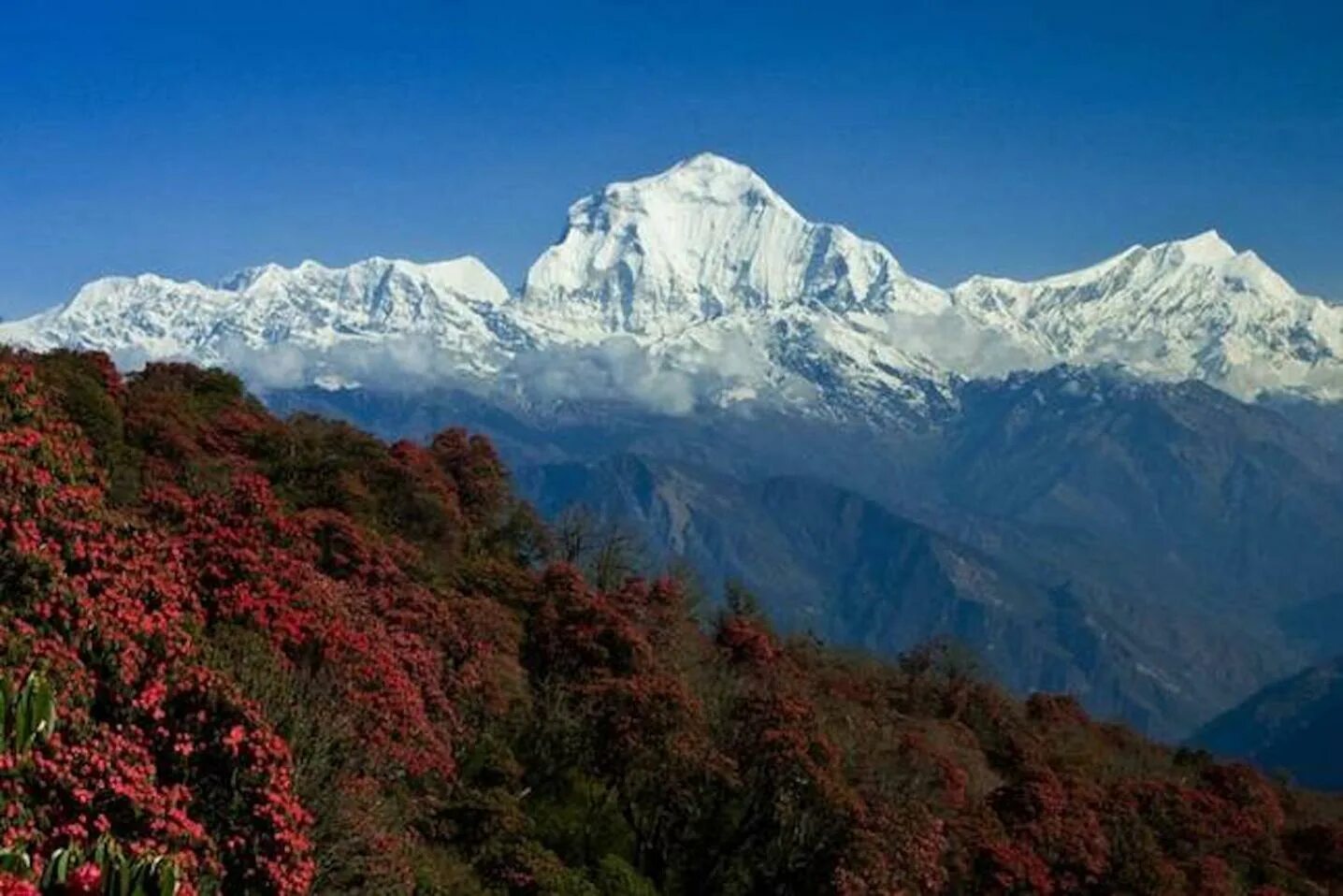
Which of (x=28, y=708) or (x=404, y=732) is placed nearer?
(x=28, y=708)

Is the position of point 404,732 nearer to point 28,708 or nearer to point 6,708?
point 6,708

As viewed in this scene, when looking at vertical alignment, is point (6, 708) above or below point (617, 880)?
above

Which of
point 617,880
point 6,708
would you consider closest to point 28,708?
point 6,708

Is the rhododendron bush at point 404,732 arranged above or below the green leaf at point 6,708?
below

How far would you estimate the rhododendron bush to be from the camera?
753 inches

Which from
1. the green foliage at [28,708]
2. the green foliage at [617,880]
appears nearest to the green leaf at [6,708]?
the green foliage at [28,708]

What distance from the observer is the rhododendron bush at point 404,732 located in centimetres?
1912

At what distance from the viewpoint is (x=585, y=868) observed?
105ft

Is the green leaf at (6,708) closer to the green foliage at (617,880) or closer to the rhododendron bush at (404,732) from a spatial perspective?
the rhododendron bush at (404,732)

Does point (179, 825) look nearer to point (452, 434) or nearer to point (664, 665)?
point (664, 665)

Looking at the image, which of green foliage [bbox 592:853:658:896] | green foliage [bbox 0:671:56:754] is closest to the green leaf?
green foliage [bbox 0:671:56:754]

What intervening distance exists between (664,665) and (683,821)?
389 inches

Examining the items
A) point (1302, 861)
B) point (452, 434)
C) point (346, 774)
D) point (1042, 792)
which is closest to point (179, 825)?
point (346, 774)

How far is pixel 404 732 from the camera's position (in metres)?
29.5
